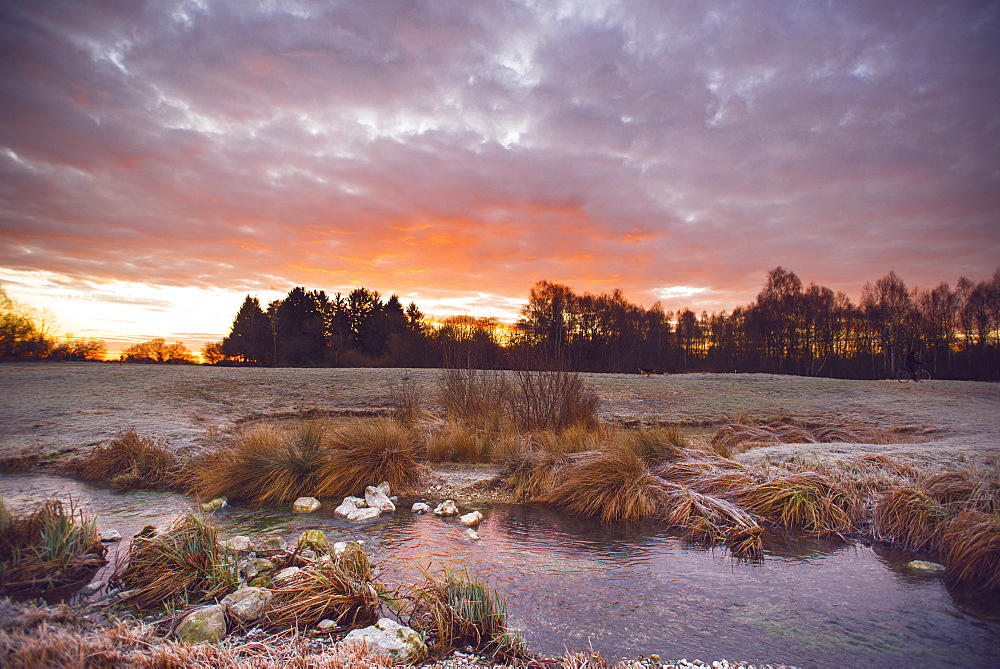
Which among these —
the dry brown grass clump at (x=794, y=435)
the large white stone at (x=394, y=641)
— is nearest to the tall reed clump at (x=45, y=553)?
the large white stone at (x=394, y=641)

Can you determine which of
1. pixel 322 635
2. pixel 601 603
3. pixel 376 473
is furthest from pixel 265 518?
pixel 601 603

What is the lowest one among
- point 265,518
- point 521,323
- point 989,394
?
point 265,518

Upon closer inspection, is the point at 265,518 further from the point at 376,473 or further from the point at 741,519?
the point at 741,519

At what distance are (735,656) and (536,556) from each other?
6.99 feet

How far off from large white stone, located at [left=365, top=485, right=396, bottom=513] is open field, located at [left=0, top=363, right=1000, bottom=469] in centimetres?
445

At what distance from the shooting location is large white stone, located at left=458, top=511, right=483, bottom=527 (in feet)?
20.0

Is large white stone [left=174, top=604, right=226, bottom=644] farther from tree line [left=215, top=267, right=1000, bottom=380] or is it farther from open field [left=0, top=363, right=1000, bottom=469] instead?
tree line [left=215, top=267, right=1000, bottom=380]

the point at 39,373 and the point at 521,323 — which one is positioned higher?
the point at 521,323

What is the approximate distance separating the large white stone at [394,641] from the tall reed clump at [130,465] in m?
6.03

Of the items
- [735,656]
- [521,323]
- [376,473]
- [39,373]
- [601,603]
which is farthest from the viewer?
[521,323]

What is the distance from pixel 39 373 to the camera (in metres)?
16.7

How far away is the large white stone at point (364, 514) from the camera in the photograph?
6201mm

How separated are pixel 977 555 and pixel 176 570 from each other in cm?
690

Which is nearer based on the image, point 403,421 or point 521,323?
point 403,421
